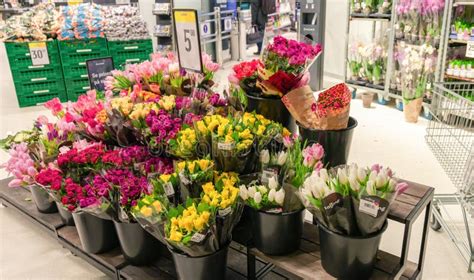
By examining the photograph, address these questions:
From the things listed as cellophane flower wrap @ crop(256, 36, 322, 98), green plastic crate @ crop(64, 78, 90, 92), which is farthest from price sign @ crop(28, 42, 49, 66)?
cellophane flower wrap @ crop(256, 36, 322, 98)

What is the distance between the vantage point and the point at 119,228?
5.90 ft

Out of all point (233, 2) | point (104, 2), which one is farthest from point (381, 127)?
point (104, 2)

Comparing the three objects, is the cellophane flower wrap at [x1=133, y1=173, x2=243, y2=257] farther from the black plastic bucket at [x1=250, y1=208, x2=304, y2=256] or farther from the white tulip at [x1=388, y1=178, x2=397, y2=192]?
the white tulip at [x1=388, y1=178, x2=397, y2=192]

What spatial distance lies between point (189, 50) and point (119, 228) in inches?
43.1

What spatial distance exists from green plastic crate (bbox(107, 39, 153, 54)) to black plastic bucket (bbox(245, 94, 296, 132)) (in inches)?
166

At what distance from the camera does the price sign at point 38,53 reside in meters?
5.51

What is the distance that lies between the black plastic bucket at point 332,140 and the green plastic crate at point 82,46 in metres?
4.66

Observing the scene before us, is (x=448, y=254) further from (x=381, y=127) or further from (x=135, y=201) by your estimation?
(x=381, y=127)

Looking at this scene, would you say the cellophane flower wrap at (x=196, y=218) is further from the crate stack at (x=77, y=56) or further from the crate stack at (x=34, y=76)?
the crate stack at (x=34, y=76)

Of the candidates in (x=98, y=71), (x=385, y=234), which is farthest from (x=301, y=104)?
(x=98, y=71)

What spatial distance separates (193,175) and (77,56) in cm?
486

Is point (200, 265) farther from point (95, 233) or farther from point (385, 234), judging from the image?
point (385, 234)

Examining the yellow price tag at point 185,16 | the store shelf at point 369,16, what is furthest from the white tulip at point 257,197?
the store shelf at point 369,16

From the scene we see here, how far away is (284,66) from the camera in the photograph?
1981 mm
